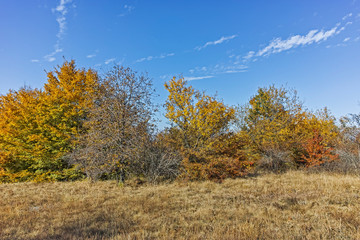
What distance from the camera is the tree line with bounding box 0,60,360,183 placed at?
10.6m

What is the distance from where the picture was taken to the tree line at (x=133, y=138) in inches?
417

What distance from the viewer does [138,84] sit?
11086mm

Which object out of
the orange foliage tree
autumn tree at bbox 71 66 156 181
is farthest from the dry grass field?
the orange foliage tree

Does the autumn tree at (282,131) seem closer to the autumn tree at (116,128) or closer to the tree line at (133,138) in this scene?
the tree line at (133,138)

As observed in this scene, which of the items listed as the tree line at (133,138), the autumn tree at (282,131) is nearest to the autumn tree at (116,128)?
the tree line at (133,138)

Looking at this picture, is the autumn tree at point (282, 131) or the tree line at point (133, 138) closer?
the tree line at point (133, 138)

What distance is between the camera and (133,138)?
10.4 meters

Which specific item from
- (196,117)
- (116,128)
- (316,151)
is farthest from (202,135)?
(316,151)

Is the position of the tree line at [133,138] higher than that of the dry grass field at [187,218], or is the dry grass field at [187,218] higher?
the tree line at [133,138]

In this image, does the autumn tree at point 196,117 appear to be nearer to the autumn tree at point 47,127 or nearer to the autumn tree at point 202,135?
the autumn tree at point 202,135

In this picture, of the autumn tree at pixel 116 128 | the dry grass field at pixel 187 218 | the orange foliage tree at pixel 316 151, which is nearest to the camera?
the dry grass field at pixel 187 218

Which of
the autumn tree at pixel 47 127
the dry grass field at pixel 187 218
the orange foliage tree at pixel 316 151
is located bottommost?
the dry grass field at pixel 187 218

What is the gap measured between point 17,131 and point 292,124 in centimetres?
2120

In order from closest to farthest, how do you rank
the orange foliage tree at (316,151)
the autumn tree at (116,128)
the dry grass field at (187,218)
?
the dry grass field at (187,218)
the autumn tree at (116,128)
the orange foliage tree at (316,151)
